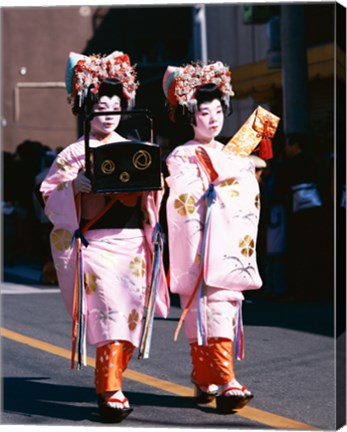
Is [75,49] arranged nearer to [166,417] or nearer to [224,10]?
[224,10]

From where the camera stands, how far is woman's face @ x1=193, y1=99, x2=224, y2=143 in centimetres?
513

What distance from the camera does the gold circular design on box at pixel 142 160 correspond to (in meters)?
4.90

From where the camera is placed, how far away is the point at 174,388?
5625 millimetres

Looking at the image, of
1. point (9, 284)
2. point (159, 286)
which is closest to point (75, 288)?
point (159, 286)

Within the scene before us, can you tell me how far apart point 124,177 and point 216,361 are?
0.93 metres

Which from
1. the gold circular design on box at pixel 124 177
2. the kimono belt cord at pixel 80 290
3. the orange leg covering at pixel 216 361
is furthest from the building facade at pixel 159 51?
the orange leg covering at pixel 216 361

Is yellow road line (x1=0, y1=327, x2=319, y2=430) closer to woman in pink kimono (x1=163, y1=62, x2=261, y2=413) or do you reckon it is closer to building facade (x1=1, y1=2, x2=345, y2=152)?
woman in pink kimono (x1=163, y1=62, x2=261, y2=413)

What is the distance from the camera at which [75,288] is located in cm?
512

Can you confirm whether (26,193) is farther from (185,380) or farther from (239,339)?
(239,339)

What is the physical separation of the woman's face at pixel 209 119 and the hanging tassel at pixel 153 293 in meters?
0.45

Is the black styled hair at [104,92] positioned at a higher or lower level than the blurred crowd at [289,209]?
higher

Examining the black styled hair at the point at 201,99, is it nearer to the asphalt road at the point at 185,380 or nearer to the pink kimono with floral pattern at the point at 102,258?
the pink kimono with floral pattern at the point at 102,258

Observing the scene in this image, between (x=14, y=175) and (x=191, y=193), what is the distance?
8.31 ft

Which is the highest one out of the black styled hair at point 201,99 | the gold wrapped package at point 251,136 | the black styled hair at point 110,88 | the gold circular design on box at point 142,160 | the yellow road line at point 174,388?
the black styled hair at point 110,88
